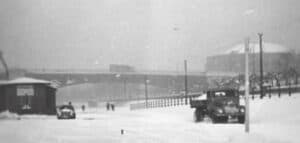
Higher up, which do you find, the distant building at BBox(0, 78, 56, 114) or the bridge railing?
the distant building at BBox(0, 78, 56, 114)

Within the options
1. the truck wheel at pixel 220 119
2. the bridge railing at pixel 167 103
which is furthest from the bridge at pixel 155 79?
the truck wheel at pixel 220 119

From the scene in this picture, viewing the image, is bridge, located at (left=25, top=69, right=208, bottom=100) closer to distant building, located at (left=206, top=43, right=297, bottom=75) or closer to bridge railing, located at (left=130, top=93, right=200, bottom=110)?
distant building, located at (left=206, top=43, right=297, bottom=75)

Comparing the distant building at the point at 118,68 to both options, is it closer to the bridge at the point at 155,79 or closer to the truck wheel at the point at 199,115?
the bridge at the point at 155,79

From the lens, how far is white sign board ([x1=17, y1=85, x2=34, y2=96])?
34094 millimetres

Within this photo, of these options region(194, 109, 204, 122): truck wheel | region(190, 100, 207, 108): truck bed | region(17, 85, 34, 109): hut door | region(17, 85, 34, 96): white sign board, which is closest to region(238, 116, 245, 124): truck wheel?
region(190, 100, 207, 108): truck bed

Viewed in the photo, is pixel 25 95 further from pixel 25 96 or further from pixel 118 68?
pixel 118 68

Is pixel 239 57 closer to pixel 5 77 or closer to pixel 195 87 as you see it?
pixel 195 87

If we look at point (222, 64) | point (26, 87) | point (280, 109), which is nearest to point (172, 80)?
point (222, 64)

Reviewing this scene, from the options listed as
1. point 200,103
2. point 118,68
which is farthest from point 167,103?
point 118,68

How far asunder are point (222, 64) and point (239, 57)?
13.2 meters

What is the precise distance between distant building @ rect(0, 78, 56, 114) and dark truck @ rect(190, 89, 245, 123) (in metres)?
14.2

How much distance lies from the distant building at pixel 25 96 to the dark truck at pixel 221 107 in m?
14.2

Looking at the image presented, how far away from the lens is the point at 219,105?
23.6 meters

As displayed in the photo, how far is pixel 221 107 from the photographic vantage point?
23359 mm
